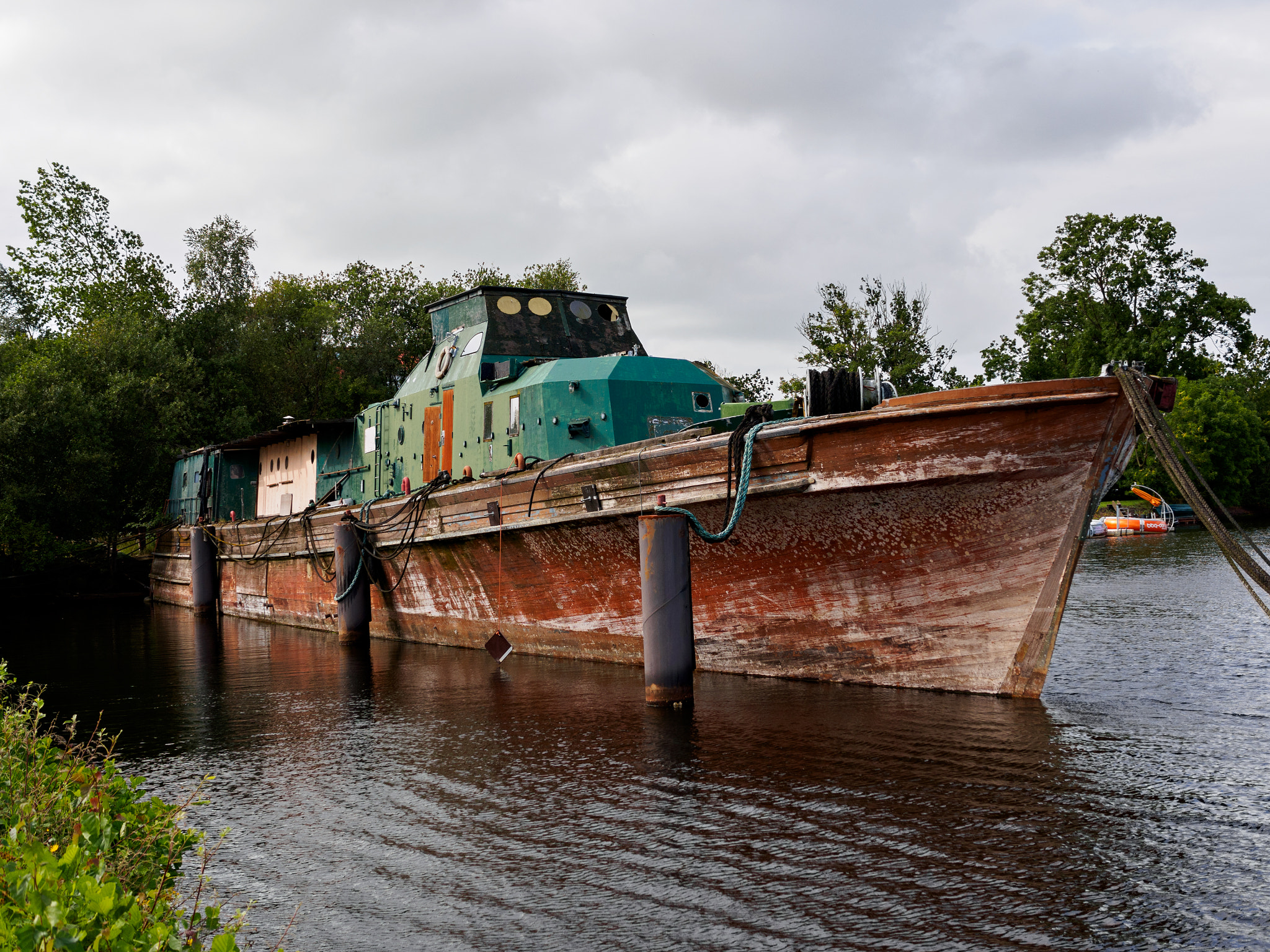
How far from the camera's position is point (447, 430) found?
1597 centimetres

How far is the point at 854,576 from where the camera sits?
10211 millimetres

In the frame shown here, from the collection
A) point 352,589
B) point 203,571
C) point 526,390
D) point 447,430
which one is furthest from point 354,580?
point 203,571

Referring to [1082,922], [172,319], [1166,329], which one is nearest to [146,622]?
[172,319]

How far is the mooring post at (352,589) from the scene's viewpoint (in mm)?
17469

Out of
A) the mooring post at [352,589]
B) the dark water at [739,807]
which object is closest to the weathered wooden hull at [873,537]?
the dark water at [739,807]

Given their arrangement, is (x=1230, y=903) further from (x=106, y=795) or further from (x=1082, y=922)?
(x=106, y=795)

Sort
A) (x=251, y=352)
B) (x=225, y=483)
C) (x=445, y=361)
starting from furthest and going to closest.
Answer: (x=251, y=352) → (x=225, y=483) → (x=445, y=361)

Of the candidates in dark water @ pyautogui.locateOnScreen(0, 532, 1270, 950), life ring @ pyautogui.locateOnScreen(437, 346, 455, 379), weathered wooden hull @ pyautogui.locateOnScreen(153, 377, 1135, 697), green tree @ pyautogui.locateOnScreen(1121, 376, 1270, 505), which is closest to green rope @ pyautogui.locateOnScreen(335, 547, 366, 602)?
life ring @ pyautogui.locateOnScreen(437, 346, 455, 379)

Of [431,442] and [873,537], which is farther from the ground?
[431,442]

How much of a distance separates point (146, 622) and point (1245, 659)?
904 inches

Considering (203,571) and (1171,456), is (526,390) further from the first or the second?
(203,571)

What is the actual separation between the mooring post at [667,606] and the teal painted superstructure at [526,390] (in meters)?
3.17

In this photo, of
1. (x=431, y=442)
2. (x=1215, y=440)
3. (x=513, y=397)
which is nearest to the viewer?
(x=513, y=397)

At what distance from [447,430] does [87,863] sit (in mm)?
12441
